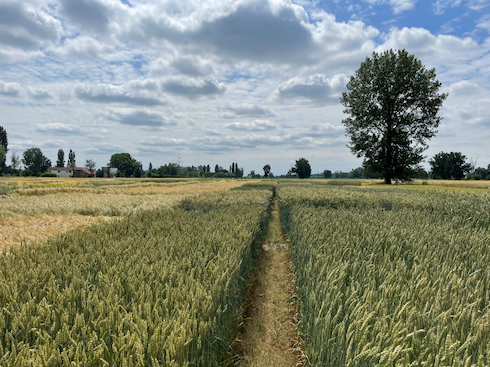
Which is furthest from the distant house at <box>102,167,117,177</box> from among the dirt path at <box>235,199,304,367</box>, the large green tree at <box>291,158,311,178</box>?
the dirt path at <box>235,199,304,367</box>

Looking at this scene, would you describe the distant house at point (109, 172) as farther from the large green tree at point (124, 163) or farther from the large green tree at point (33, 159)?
the large green tree at point (33, 159)

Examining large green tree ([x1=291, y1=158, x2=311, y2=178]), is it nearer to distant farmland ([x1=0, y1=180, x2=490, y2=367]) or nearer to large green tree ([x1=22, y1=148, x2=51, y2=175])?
large green tree ([x1=22, y1=148, x2=51, y2=175])

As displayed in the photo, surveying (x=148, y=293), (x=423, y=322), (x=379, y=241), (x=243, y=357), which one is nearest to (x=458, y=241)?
(x=379, y=241)

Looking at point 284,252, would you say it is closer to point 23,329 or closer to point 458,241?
point 458,241

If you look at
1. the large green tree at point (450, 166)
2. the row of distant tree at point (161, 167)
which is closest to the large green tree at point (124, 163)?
the row of distant tree at point (161, 167)

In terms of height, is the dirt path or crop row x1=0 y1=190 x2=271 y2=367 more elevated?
crop row x1=0 y1=190 x2=271 y2=367

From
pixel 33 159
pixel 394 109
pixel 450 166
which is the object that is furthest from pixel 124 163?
pixel 450 166

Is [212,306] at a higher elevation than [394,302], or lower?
lower

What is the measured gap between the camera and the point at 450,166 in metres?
86.0

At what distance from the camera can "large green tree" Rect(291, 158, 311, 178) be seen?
120 metres

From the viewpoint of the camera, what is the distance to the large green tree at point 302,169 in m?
120

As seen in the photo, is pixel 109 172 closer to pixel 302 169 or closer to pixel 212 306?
pixel 302 169

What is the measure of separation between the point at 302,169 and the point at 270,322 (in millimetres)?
118033

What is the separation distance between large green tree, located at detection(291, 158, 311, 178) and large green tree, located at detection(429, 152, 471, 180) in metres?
45.8
